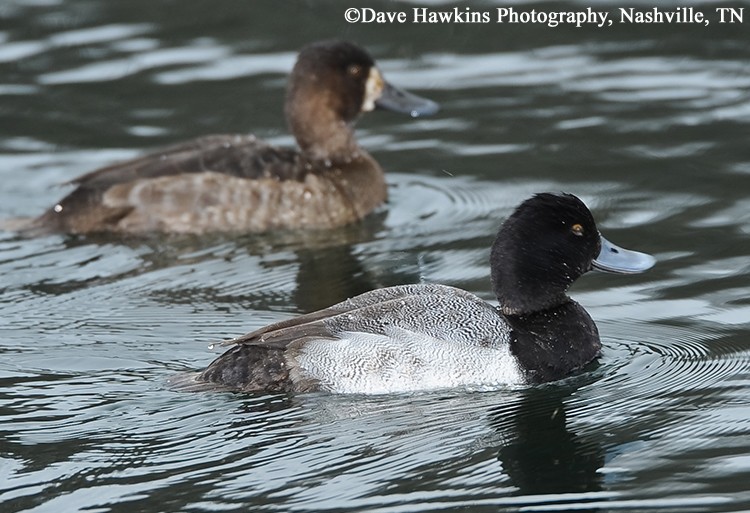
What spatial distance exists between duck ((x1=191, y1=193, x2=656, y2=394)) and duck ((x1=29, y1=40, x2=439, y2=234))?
2.78 metres

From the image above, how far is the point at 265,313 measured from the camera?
25.2 feet

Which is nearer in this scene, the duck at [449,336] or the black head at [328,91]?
the duck at [449,336]

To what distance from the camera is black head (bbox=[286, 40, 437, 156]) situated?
9844 mm

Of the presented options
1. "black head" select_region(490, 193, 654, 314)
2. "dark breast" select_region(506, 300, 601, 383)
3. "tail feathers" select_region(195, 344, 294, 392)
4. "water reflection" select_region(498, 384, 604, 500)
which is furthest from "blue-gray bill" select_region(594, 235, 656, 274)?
"tail feathers" select_region(195, 344, 294, 392)

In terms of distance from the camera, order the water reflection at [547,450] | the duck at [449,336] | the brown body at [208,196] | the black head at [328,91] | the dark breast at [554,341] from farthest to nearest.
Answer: the black head at [328,91] → the brown body at [208,196] → the dark breast at [554,341] → the duck at [449,336] → the water reflection at [547,450]

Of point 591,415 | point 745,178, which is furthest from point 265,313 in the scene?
point 745,178

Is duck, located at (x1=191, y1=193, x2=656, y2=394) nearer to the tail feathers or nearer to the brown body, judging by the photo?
the tail feathers

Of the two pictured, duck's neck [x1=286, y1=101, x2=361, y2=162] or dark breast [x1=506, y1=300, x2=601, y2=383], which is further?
duck's neck [x1=286, y1=101, x2=361, y2=162]

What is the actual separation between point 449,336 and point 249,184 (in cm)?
331

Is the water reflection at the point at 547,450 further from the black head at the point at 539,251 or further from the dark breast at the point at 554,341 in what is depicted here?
the black head at the point at 539,251

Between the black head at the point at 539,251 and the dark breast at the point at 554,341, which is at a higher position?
the black head at the point at 539,251

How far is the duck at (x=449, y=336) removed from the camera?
6.36m

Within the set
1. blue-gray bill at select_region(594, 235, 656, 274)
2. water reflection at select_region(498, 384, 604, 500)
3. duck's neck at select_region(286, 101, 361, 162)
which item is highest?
duck's neck at select_region(286, 101, 361, 162)

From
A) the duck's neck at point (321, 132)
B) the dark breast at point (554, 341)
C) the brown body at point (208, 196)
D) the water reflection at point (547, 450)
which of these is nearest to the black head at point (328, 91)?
the duck's neck at point (321, 132)
